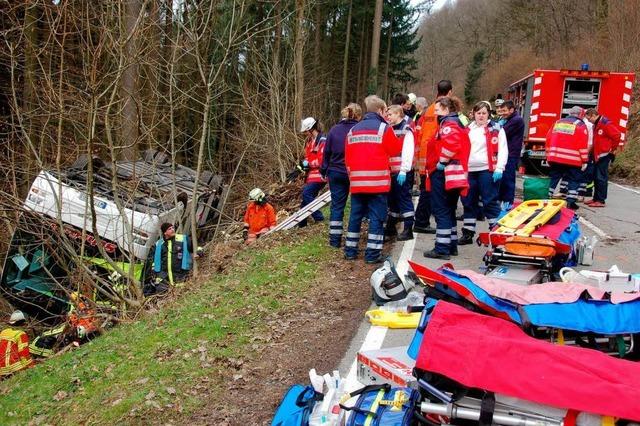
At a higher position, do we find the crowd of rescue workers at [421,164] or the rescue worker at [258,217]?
the crowd of rescue workers at [421,164]

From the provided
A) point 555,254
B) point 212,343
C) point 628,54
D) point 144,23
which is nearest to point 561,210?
point 555,254

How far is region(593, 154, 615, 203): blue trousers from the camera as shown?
1145cm

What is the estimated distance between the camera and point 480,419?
3164 millimetres

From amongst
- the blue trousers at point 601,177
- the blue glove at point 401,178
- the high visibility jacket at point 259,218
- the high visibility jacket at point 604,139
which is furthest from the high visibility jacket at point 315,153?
the blue trousers at point 601,177

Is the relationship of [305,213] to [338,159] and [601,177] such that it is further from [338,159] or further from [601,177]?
[601,177]

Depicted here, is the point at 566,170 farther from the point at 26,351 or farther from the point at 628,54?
the point at 628,54

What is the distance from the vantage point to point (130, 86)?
10.9 metres

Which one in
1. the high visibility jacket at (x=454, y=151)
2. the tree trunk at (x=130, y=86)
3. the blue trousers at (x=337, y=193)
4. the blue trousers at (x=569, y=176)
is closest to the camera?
the high visibility jacket at (x=454, y=151)

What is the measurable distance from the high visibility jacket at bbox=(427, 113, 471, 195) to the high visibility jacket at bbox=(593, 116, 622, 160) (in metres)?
5.34

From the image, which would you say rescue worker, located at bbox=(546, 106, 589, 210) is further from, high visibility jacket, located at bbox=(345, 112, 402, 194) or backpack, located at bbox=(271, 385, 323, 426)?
backpack, located at bbox=(271, 385, 323, 426)

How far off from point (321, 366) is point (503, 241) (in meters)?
2.56

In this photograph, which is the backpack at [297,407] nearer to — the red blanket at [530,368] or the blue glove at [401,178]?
the red blanket at [530,368]

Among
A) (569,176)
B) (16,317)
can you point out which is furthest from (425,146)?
(16,317)

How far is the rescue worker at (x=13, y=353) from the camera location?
345 inches
